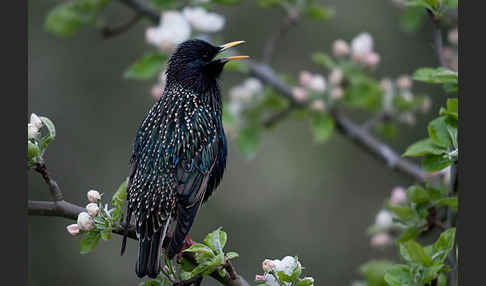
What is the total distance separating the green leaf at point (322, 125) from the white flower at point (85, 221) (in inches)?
82.6

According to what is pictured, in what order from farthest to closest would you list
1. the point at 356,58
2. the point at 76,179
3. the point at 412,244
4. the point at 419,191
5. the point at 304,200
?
1. the point at 304,200
2. the point at 76,179
3. the point at 356,58
4. the point at 419,191
5. the point at 412,244

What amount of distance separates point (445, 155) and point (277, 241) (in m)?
4.16

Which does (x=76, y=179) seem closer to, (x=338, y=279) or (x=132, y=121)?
(x=132, y=121)

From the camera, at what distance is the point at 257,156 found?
6949 millimetres

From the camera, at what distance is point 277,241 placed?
6766 mm

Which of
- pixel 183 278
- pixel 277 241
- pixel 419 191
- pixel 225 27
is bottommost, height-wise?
pixel 183 278

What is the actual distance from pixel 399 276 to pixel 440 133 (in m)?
0.60

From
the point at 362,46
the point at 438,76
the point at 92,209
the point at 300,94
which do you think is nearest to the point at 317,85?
the point at 300,94

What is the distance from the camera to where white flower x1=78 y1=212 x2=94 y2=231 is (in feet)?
8.14

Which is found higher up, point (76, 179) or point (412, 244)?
point (76, 179)

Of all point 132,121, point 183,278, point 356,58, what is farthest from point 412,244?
point 132,121

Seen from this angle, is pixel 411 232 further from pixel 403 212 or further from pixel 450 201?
pixel 450 201

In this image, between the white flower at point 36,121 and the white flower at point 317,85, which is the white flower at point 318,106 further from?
the white flower at point 36,121

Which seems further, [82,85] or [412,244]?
[82,85]
